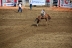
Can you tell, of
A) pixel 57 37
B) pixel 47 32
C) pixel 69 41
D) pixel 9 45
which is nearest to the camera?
pixel 9 45

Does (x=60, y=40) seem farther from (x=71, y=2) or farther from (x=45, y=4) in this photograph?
(x=45, y=4)

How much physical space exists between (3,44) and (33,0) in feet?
88.2

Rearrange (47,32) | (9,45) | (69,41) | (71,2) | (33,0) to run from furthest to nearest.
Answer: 1. (33,0)
2. (71,2)
3. (47,32)
4. (69,41)
5. (9,45)

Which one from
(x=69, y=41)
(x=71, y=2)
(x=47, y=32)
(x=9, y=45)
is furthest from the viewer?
(x=71, y=2)

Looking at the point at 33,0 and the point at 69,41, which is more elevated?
the point at 33,0

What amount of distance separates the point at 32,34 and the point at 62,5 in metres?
23.7

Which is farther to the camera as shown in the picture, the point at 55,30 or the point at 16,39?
the point at 55,30

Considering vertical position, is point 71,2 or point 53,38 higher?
point 71,2

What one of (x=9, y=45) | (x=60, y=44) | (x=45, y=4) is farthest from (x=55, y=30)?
(x=45, y=4)

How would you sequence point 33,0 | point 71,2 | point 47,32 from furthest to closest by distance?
1. point 33,0
2. point 71,2
3. point 47,32

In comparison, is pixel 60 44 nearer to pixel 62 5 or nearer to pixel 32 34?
pixel 32 34

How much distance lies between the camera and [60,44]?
11344mm

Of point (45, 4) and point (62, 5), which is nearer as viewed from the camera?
point (62, 5)

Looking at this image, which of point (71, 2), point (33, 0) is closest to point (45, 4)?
point (33, 0)
